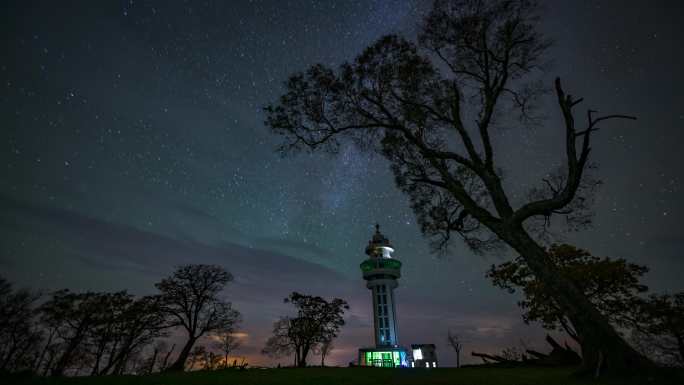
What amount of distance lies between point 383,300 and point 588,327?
59114 millimetres

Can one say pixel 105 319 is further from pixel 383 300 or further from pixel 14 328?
pixel 383 300

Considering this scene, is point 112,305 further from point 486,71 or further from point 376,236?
point 376,236

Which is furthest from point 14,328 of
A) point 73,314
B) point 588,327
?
point 588,327

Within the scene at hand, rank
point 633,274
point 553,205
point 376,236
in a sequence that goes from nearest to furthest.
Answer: point 553,205
point 633,274
point 376,236

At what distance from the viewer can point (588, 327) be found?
7.81 metres

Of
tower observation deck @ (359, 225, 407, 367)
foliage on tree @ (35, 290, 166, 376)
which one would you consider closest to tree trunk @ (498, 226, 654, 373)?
foliage on tree @ (35, 290, 166, 376)

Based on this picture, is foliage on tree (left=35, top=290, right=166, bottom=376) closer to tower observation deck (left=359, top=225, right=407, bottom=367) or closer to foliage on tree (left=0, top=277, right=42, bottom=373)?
foliage on tree (left=0, top=277, right=42, bottom=373)

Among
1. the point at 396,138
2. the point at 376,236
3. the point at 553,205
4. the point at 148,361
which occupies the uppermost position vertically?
the point at 376,236

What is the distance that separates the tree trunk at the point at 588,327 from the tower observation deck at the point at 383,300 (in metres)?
51.9

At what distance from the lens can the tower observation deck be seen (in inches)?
2119

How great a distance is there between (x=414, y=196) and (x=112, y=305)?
3591cm

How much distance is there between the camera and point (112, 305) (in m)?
32.8

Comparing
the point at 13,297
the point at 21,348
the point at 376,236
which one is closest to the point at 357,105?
the point at 13,297

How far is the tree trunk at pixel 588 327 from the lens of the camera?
7.20 meters
